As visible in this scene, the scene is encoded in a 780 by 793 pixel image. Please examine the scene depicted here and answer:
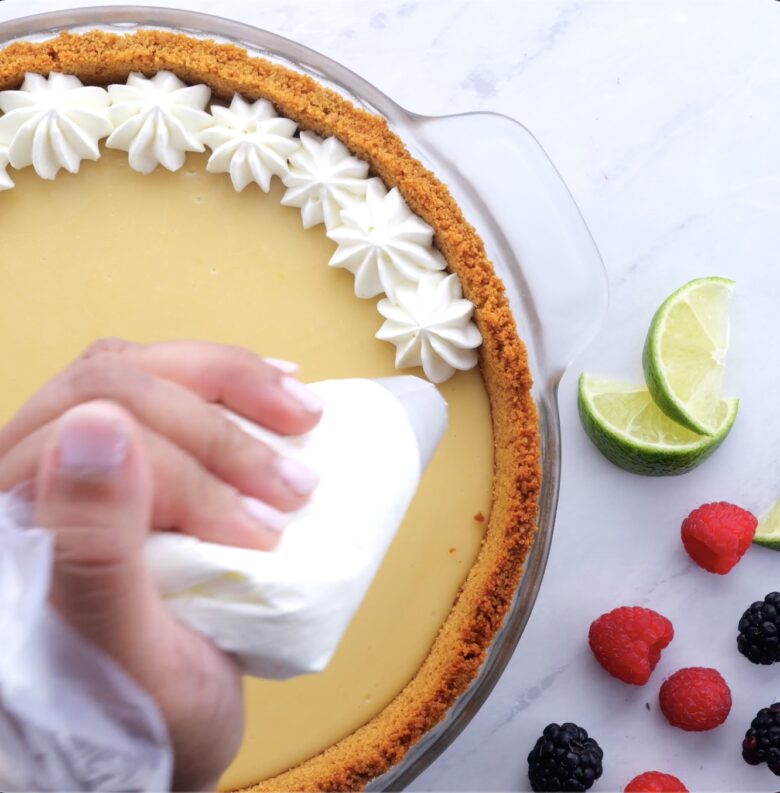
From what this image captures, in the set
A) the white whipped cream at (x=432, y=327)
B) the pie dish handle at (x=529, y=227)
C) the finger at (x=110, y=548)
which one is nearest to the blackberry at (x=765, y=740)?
the pie dish handle at (x=529, y=227)

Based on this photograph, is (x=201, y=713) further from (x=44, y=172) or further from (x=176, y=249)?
(x=44, y=172)

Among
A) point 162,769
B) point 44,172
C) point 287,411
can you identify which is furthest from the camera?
point 44,172

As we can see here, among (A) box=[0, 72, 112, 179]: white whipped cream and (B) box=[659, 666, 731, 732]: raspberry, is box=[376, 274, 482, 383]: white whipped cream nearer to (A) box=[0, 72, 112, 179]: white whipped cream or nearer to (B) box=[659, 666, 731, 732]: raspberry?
(A) box=[0, 72, 112, 179]: white whipped cream

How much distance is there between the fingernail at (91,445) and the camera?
0.81 m

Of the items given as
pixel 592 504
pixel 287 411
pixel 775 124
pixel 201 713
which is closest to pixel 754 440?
pixel 592 504

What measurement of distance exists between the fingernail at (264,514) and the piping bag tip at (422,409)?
24 centimetres

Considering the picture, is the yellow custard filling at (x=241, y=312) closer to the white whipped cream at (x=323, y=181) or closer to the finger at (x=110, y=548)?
the white whipped cream at (x=323, y=181)

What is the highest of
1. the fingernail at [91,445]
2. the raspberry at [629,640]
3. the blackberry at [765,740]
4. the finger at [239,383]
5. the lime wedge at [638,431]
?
the fingernail at [91,445]

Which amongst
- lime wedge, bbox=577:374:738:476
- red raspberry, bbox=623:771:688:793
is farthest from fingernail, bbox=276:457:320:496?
red raspberry, bbox=623:771:688:793

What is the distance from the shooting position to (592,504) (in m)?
1.79

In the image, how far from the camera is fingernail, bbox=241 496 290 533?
1.01 meters

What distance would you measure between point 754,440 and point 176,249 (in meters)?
1.09

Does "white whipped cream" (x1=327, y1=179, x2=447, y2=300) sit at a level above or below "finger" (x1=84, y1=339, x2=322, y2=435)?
above

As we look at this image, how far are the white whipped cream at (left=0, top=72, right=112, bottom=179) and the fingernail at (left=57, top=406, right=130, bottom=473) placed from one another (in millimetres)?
729
